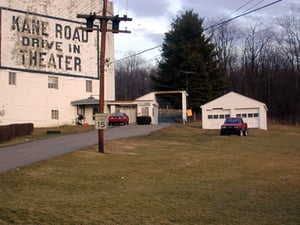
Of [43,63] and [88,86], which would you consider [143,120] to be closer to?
[88,86]

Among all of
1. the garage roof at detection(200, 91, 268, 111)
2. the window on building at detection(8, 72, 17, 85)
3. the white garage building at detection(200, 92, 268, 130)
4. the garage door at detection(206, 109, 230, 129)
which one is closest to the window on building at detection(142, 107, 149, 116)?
the white garage building at detection(200, 92, 268, 130)

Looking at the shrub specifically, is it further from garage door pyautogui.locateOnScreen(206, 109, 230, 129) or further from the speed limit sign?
the speed limit sign

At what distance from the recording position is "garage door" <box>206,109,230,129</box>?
5653cm

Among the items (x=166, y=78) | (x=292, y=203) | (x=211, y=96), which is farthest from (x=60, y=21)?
(x=292, y=203)

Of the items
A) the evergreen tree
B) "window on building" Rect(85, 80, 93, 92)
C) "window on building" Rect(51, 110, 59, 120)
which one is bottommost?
"window on building" Rect(51, 110, 59, 120)

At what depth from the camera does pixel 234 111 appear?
56188 millimetres

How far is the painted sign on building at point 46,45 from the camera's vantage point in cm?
5272

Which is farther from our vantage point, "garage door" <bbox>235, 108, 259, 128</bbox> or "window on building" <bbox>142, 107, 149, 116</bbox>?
"window on building" <bbox>142, 107, 149, 116</bbox>

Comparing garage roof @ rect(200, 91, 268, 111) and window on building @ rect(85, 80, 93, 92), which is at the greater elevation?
window on building @ rect(85, 80, 93, 92)

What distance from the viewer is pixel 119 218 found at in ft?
30.7

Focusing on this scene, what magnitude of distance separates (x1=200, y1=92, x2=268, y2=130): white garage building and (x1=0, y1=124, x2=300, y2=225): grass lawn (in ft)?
106

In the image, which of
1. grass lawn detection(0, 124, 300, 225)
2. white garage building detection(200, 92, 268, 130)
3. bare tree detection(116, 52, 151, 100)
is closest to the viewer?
grass lawn detection(0, 124, 300, 225)

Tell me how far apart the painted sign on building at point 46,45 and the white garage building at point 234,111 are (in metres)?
15.3

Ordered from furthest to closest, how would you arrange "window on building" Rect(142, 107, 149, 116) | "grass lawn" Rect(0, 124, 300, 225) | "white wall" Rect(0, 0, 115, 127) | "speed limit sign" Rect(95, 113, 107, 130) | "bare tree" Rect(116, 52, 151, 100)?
1. "bare tree" Rect(116, 52, 151, 100)
2. "window on building" Rect(142, 107, 149, 116)
3. "white wall" Rect(0, 0, 115, 127)
4. "speed limit sign" Rect(95, 113, 107, 130)
5. "grass lawn" Rect(0, 124, 300, 225)
